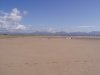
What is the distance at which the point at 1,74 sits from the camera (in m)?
8.36

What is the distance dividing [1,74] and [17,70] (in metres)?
1.01

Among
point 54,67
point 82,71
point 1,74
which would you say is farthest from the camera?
point 54,67

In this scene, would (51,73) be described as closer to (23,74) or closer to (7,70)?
(23,74)

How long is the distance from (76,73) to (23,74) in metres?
2.58

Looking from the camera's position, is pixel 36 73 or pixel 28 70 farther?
pixel 28 70

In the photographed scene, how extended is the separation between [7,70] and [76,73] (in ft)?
11.6

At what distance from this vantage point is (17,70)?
9.16 m

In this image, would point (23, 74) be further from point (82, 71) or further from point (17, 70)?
point (82, 71)

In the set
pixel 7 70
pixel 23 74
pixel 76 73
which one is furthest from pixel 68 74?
pixel 7 70

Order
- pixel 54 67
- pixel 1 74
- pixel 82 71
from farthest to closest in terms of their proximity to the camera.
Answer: pixel 54 67 < pixel 82 71 < pixel 1 74

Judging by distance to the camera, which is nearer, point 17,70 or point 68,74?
point 68,74

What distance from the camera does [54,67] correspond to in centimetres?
983

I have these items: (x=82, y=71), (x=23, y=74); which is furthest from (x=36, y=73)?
(x=82, y=71)

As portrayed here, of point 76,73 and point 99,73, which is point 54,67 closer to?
point 76,73
